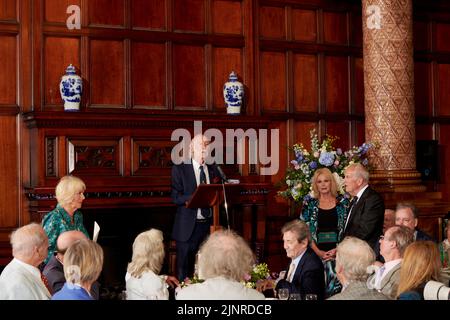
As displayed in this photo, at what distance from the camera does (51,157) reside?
23.3 feet

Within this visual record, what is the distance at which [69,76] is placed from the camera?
7.27 metres

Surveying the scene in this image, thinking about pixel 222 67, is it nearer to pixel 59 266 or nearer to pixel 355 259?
pixel 59 266

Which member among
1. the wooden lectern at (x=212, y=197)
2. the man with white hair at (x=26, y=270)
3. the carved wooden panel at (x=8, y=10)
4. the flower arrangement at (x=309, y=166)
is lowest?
the man with white hair at (x=26, y=270)

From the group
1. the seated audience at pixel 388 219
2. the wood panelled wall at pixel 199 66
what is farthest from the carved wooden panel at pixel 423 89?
the seated audience at pixel 388 219

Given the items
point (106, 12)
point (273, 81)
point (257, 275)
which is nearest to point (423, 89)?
point (273, 81)

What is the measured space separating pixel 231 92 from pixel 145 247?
3616 millimetres

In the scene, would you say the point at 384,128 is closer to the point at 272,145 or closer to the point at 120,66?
the point at 272,145

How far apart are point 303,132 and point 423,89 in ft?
5.71

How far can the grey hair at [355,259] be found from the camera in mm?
3832

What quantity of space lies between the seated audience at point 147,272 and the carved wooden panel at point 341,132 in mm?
4653

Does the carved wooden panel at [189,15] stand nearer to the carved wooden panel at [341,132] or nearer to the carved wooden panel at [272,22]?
the carved wooden panel at [272,22]

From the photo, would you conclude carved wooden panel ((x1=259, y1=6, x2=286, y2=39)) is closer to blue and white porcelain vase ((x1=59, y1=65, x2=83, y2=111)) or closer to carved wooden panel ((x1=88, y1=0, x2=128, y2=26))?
carved wooden panel ((x1=88, y1=0, x2=128, y2=26))

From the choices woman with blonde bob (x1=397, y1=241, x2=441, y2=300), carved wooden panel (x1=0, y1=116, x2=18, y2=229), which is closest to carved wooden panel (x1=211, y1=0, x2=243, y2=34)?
carved wooden panel (x1=0, y1=116, x2=18, y2=229)

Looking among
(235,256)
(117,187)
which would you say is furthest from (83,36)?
(235,256)
